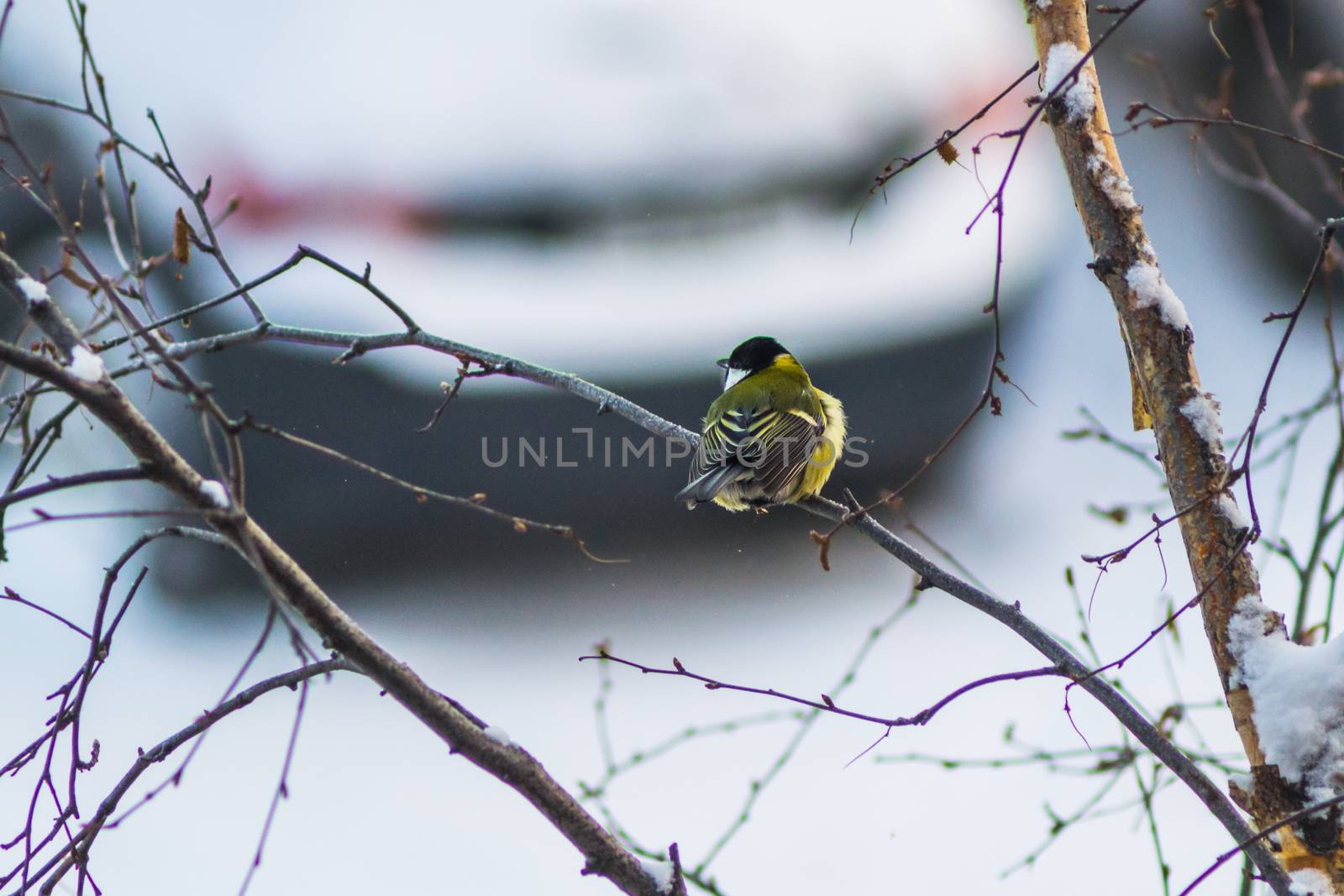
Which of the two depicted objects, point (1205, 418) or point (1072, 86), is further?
point (1072, 86)

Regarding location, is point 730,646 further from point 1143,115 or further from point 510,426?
point 1143,115

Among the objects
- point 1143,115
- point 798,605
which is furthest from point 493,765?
point 1143,115

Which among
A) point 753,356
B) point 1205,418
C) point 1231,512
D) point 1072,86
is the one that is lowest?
point 1231,512

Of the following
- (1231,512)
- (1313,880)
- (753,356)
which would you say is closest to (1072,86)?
(1231,512)

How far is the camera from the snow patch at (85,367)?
1201 mm

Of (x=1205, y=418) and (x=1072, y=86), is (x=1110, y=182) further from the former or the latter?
(x=1205, y=418)

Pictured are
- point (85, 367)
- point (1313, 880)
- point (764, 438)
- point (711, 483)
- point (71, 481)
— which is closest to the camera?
point (71, 481)

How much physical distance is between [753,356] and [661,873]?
9.20ft

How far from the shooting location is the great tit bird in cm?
304

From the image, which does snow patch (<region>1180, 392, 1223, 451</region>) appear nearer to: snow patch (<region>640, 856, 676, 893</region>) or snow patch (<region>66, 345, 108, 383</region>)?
snow patch (<region>640, 856, 676, 893</region>)

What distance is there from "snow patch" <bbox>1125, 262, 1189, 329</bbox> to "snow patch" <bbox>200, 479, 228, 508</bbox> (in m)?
1.51

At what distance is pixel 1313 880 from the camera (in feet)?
5.07

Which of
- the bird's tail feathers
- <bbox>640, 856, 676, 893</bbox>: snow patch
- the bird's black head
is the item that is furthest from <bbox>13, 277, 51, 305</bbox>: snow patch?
the bird's black head

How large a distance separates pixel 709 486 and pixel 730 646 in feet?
6.55
